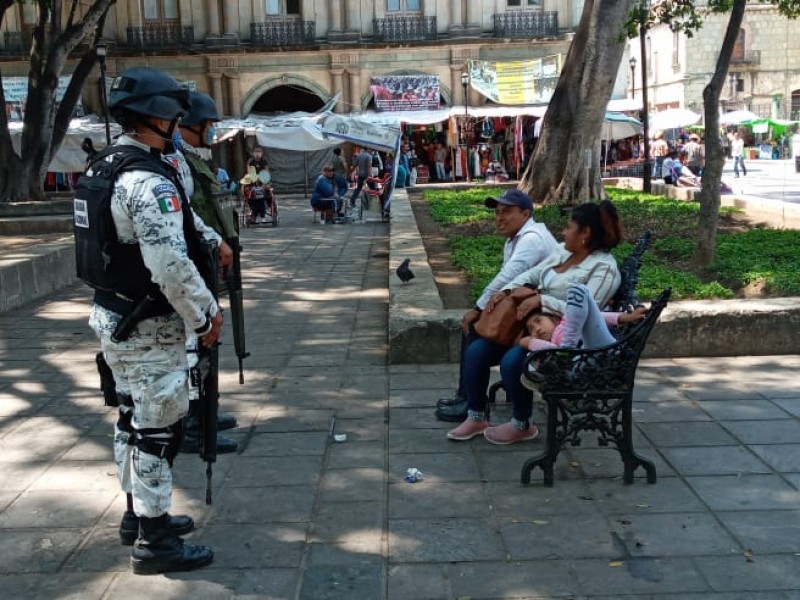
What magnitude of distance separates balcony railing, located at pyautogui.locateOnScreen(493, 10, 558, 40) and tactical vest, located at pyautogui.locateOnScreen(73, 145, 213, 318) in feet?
100

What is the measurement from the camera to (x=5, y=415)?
5.52m

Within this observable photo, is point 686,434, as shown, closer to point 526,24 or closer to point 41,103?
point 41,103

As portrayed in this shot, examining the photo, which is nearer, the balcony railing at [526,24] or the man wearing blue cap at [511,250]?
the man wearing blue cap at [511,250]

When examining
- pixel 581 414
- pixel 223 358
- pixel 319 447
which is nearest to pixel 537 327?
pixel 581 414

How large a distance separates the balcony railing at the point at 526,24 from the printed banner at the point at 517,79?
1045 millimetres

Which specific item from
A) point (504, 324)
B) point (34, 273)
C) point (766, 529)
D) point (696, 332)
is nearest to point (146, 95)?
point (504, 324)

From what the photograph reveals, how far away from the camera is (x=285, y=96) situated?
35.1m

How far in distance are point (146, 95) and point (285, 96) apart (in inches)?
1293

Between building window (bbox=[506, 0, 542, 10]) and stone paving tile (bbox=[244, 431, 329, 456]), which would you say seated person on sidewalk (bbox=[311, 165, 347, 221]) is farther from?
building window (bbox=[506, 0, 542, 10])

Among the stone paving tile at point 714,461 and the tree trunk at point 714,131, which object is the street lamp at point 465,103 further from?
the stone paving tile at point 714,461

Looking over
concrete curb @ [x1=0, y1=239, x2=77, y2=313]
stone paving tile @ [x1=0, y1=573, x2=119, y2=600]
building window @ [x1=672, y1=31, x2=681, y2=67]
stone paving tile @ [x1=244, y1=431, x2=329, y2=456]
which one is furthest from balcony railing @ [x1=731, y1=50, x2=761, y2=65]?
stone paving tile @ [x1=0, y1=573, x2=119, y2=600]

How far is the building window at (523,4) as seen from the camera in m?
32.6

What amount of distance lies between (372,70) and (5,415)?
93.8 feet

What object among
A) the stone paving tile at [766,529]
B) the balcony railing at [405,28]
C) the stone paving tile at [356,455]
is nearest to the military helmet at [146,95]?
the stone paving tile at [356,455]
